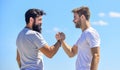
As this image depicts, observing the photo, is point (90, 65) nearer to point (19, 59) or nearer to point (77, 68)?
point (77, 68)

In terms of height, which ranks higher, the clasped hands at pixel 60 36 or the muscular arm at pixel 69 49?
the clasped hands at pixel 60 36

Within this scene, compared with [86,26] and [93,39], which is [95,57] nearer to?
[93,39]

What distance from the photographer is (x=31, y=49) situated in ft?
27.6

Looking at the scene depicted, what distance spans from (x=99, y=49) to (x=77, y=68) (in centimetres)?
73

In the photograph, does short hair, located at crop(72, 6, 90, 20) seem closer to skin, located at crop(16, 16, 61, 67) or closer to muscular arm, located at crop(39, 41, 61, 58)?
skin, located at crop(16, 16, 61, 67)

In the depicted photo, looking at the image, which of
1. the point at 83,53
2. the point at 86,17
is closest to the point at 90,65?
the point at 83,53

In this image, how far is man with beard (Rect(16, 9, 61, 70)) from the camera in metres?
8.38

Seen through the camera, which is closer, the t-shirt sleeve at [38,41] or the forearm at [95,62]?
the forearm at [95,62]

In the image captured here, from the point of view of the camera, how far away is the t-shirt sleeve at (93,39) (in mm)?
8297

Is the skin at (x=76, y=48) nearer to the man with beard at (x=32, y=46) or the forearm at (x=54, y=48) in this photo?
the forearm at (x=54, y=48)

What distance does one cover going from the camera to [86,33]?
8.50 metres

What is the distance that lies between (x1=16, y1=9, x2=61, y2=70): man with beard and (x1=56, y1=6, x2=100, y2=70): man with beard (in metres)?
0.65

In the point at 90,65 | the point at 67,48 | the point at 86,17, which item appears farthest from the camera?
the point at 67,48

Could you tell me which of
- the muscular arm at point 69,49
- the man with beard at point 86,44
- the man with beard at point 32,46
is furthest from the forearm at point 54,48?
the muscular arm at point 69,49
